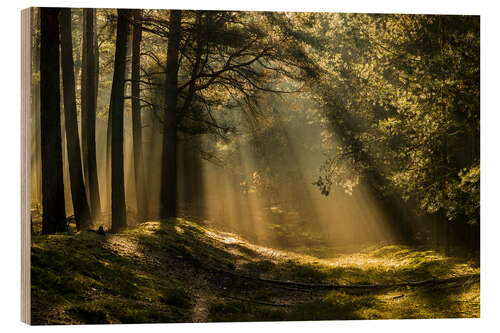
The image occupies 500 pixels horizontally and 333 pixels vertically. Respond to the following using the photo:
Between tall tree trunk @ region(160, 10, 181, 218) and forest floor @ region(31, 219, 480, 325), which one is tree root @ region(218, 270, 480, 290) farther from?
tall tree trunk @ region(160, 10, 181, 218)

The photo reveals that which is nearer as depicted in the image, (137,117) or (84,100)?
(137,117)

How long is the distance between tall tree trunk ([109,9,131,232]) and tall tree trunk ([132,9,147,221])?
0.47 feet

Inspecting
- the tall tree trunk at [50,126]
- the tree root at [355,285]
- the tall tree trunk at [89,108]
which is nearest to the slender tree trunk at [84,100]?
the tall tree trunk at [89,108]

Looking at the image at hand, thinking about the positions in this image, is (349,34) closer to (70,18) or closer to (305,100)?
(305,100)

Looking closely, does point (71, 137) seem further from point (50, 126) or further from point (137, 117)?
point (137, 117)

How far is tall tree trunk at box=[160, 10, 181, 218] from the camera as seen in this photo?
7344mm

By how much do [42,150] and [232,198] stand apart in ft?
8.60

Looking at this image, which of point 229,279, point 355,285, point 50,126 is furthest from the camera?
point 355,285

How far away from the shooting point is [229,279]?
277 inches

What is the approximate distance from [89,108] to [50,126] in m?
0.91

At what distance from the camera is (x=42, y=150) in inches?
267

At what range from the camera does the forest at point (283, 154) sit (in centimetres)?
719

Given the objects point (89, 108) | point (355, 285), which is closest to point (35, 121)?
point (89, 108)

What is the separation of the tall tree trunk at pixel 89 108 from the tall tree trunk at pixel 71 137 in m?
0.11
